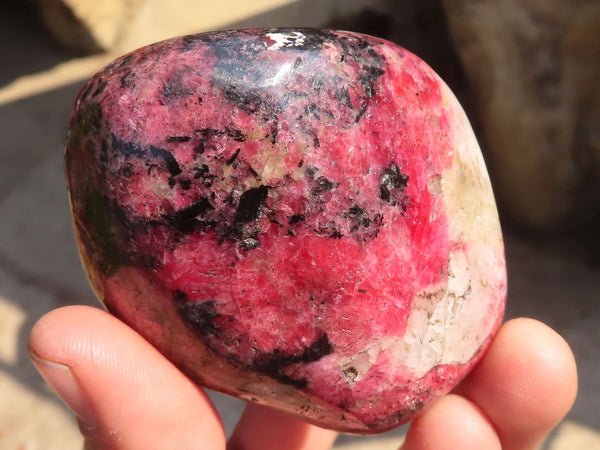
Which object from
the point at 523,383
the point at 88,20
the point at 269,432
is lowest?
the point at 269,432

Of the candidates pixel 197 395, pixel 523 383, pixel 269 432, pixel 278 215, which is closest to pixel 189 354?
pixel 197 395

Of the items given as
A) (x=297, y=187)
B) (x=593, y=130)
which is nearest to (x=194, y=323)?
(x=297, y=187)

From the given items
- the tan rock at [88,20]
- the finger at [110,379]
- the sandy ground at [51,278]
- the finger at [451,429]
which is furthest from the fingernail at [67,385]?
the tan rock at [88,20]

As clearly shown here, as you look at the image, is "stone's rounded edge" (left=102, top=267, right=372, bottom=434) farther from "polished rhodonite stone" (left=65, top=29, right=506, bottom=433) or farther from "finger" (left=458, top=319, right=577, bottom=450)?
"finger" (left=458, top=319, right=577, bottom=450)

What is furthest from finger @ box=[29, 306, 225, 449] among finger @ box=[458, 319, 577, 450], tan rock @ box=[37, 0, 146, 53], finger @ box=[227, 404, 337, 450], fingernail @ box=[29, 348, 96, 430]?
tan rock @ box=[37, 0, 146, 53]

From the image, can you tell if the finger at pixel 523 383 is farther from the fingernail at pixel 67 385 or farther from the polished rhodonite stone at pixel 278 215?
the fingernail at pixel 67 385

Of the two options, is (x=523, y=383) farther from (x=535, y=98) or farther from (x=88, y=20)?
(x=88, y=20)

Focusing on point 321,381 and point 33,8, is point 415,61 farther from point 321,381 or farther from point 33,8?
point 33,8
